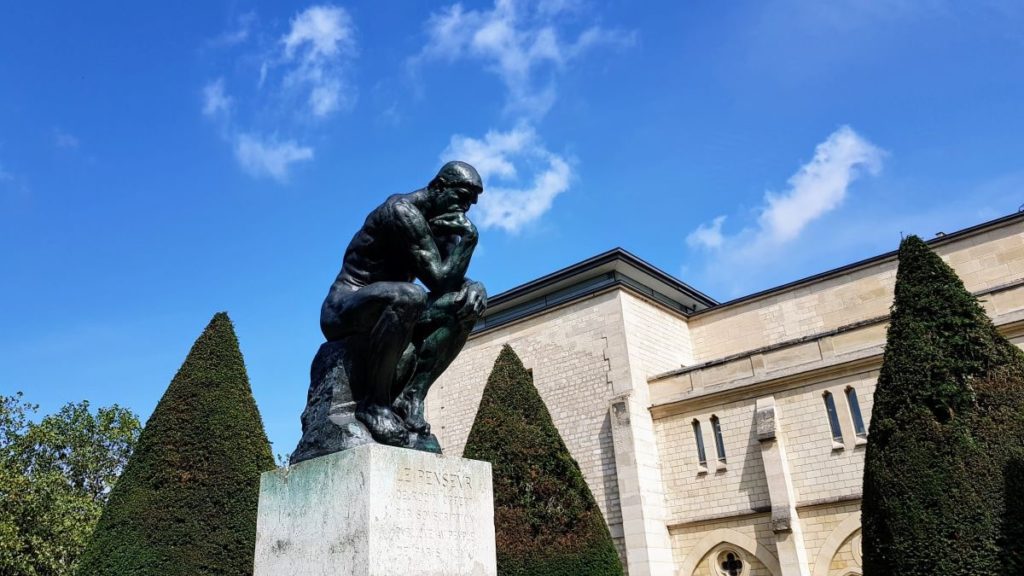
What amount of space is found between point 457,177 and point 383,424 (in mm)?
1631

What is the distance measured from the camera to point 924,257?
35.1 feet

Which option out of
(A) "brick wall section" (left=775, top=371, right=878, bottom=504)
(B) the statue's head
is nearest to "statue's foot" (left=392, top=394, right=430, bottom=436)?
(B) the statue's head

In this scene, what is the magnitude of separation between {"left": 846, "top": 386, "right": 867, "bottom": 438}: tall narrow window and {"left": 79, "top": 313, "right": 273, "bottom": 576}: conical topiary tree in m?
14.0

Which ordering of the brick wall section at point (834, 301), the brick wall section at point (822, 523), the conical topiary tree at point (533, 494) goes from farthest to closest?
the brick wall section at point (834, 301) < the brick wall section at point (822, 523) < the conical topiary tree at point (533, 494)

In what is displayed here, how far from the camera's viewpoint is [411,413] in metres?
4.84

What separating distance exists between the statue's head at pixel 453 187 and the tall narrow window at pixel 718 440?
1781 cm

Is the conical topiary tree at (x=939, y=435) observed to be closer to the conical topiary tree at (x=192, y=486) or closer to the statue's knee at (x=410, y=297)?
the statue's knee at (x=410, y=297)

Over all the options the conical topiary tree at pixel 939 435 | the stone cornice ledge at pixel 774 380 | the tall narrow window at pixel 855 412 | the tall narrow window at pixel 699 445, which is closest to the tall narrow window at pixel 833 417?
the tall narrow window at pixel 855 412

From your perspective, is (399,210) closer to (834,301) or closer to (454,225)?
(454,225)

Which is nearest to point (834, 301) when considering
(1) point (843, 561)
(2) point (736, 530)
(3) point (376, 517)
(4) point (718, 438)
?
(4) point (718, 438)

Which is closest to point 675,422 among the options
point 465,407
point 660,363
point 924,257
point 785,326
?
point 660,363

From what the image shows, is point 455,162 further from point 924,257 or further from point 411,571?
point 924,257

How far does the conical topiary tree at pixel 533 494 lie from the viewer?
1611cm

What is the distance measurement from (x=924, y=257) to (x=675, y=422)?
1215cm
